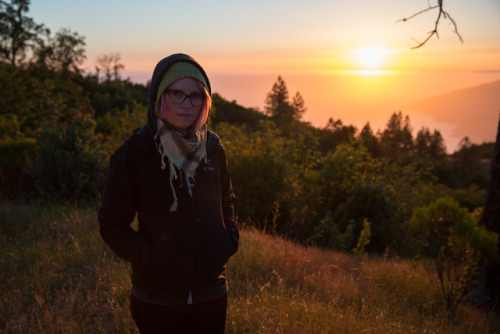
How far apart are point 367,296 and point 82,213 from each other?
5.45m

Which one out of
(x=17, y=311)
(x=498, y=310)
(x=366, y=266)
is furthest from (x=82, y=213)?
(x=498, y=310)

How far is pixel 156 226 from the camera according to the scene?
1795 millimetres

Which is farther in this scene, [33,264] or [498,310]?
[498,310]

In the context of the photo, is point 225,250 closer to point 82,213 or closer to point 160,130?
→ point 160,130

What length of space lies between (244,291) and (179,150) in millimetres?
2445

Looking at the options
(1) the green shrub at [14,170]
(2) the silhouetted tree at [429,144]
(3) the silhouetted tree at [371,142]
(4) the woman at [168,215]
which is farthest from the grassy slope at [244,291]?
(2) the silhouetted tree at [429,144]

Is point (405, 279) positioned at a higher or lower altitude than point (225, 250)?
lower

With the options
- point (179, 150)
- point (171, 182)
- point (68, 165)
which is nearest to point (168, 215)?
point (171, 182)

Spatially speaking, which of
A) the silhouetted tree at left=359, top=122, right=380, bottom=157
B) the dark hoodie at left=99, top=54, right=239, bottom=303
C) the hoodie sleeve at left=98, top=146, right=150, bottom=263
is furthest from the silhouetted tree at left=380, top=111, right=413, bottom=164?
the hoodie sleeve at left=98, top=146, right=150, bottom=263

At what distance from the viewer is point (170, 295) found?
5.88 ft

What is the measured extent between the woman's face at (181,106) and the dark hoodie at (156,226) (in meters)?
0.09

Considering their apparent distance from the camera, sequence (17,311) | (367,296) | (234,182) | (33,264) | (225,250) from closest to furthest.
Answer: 1. (225,250)
2. (17,311)
3. (367,296)
4. (33,264)
5. (234,182)

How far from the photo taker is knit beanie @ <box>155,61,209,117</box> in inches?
71.2

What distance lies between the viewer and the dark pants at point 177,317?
5.85 ft
